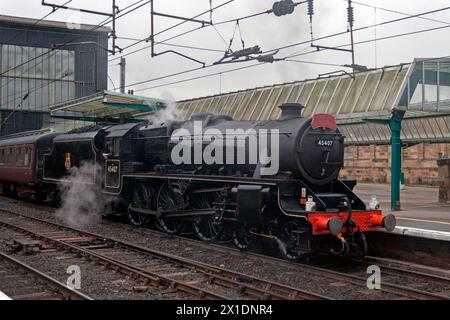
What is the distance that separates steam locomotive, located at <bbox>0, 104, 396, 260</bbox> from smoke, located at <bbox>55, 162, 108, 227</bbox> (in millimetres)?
352

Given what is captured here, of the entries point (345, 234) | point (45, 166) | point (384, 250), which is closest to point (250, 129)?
point (345, 234)

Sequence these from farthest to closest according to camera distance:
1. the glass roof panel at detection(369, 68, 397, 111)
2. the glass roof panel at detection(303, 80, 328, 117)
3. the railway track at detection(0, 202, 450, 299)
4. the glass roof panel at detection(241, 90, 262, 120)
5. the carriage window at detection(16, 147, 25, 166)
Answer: the carriage window at detection(16, 147, 25, 166)
the glass roof panel at detection(241, 90, 262, 120)
the glass roof panel at detection(303, 80, 328, 117)
the glass roof panel at detection(369, 68, 397, 111)
the railway track at detection(0, 202, 450, 299)

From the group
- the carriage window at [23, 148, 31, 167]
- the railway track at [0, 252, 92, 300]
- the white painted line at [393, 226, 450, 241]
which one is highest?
the carriage window at [23, 148, 31, 167]

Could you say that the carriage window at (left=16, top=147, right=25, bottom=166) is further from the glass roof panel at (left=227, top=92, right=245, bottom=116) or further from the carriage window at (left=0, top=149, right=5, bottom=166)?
the glass roof panel at (left=227, top=92, right=245, bottom=116)

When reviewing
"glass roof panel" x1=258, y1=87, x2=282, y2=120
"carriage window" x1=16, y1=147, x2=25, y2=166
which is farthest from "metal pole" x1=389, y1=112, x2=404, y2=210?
"carriage window" x1=16, y1=147, x2=25, y2=166

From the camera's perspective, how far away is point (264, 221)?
30.0 ft

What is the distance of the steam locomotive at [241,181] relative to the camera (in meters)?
9.02

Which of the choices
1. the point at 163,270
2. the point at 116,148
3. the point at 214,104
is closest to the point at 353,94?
the point at 116,148

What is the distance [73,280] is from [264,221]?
338cm

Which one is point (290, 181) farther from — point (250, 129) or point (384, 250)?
point (384, 250)

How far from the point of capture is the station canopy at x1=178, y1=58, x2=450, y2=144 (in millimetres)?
14102
